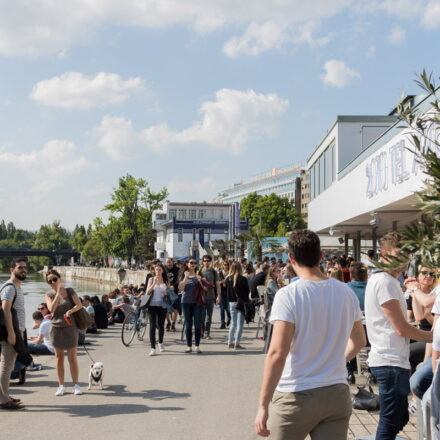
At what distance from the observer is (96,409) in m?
7.16

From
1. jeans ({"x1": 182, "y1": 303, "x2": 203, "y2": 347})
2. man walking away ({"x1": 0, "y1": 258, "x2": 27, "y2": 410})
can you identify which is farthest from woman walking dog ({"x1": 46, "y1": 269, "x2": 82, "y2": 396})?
jeans ({"x1": 182, "y1": 303, "x2": 203, "y2": 347})

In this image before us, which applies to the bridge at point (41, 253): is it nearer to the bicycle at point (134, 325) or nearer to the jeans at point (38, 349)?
the bicycle at point (134, 325)

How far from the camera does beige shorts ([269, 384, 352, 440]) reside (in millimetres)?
3082

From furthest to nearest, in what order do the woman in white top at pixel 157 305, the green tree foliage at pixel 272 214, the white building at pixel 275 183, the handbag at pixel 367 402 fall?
the white building at pixel 275 183 → the green tree foliage at pixel 272 214 → the woman in white top at pixel 157 305 → the handbag at pixel 367 402

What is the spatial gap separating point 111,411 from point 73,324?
147cm

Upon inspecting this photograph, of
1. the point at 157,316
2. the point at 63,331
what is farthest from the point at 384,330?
the point at 157,316

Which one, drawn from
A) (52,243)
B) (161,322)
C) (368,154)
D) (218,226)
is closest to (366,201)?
(368,154)

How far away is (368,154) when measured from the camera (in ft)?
60.4

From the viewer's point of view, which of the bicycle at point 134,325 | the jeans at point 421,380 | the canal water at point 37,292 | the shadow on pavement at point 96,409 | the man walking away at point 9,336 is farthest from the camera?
the canal water at point 37,292

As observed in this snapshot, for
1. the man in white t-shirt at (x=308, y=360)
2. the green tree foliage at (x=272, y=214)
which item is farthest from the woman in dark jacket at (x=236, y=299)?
the green tree foliage at (x=272, y=214)

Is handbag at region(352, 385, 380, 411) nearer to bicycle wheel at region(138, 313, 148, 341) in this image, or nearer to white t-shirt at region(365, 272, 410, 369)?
white t-shirt at region(365, 272, 410, 369)

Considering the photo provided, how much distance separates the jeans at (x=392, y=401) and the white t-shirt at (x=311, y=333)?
120cm

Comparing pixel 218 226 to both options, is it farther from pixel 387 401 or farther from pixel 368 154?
pixel 387 401

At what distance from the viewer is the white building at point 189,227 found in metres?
91.2
